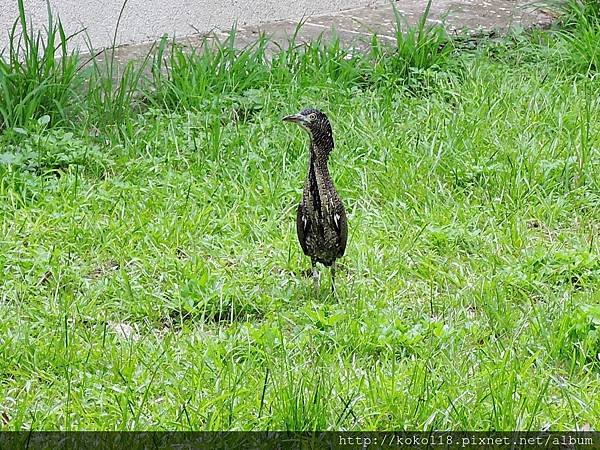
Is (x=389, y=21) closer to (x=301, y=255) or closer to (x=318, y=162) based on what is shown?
(x=301, y=255)

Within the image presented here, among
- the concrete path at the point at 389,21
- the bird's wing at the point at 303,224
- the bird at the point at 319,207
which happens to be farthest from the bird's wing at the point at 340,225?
the concrete path at the point at 389,21

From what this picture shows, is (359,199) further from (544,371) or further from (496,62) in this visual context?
(496,62)

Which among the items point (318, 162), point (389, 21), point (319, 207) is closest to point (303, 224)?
point (319, 207)

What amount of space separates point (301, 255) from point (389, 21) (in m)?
3.67

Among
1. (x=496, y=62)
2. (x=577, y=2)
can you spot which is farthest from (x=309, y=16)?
(x=577, y=2)

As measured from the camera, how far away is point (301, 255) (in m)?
4.45

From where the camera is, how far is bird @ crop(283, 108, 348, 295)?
394cm

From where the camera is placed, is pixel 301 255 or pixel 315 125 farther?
pixel 301 255

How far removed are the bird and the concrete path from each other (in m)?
2.80

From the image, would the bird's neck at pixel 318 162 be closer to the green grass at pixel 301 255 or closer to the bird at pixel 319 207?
the bird at pixel 319 207

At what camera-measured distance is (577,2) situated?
25.8ft

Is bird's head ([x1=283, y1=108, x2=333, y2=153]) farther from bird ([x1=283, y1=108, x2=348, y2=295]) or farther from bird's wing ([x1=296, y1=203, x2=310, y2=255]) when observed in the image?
bird's wing ([x1=296, y1=203, x2=310, y2=255])

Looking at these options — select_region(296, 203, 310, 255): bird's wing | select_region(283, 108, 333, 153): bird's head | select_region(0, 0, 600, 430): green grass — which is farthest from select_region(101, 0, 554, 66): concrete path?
select_region(296, 203, 310, 255): bird's wing

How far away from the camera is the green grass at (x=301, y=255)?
3264 mm
